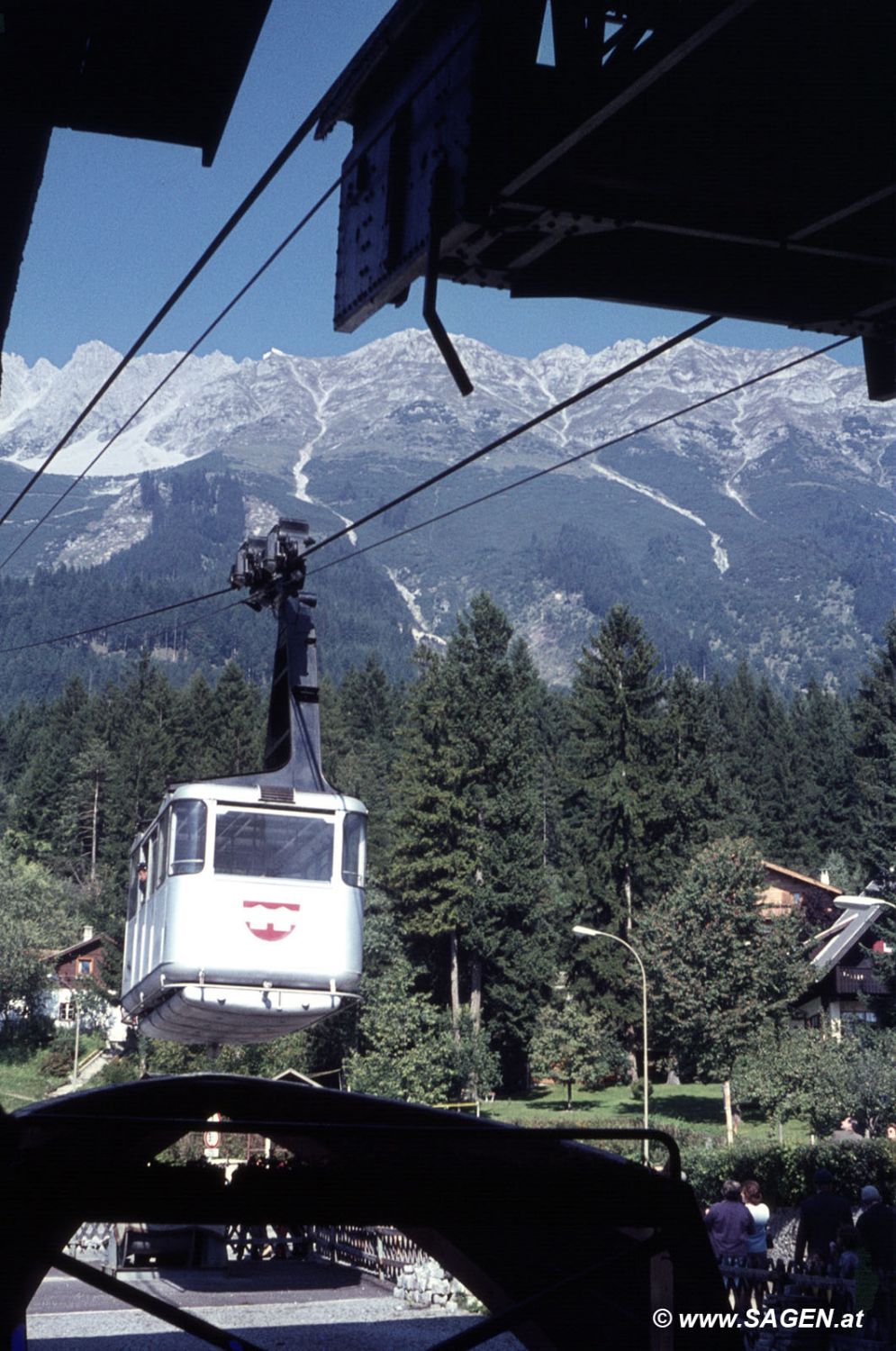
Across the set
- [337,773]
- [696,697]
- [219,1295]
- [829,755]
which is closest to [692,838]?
[696,697]

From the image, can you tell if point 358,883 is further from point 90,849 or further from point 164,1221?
point 90,849

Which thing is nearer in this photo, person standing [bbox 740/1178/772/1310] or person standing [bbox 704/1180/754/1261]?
person standing [bbox 740/1178/772/1310]

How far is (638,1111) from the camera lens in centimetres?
5809

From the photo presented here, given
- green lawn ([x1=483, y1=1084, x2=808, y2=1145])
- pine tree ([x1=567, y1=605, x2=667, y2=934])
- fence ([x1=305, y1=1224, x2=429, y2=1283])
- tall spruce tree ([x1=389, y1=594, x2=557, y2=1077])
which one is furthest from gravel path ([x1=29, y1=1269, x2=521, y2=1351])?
pine tree ([x1=567, y1=605, x2=667, y2=934])

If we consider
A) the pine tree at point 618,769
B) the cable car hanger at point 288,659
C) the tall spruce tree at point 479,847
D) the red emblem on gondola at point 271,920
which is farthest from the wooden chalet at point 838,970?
the red emblem on gondola at point 271,920

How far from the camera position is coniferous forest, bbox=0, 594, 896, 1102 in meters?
56.5

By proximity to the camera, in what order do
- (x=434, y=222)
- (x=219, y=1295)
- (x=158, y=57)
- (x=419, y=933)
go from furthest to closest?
(x=419, y=933)
(x=219, y=1295)
(x=158, y=57)
(x=434, y=222)

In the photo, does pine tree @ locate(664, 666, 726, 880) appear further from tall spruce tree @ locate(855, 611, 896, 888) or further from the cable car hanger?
the cable car hanger

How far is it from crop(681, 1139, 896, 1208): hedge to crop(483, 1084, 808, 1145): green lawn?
1132 centimetres

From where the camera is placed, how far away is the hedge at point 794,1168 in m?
34.7

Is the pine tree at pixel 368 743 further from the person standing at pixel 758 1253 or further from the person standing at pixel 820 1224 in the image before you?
the person standing at pixel 820 1224

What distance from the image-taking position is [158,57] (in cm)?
622

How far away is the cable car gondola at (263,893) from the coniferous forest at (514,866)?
128 ft

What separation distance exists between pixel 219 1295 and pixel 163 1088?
58.3ft
